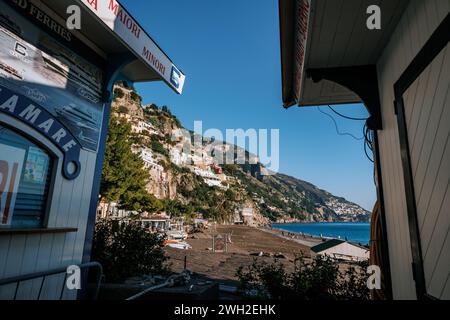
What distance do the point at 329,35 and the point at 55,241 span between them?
4379 millimetres

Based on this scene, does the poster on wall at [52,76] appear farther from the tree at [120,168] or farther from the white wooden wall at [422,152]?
the tree at [120,168]

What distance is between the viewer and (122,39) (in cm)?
369

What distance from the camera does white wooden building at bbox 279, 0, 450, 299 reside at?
200 centimetres

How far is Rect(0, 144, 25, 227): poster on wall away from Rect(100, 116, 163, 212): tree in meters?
18.5

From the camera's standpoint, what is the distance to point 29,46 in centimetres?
326

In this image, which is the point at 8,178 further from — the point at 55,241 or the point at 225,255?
the point at 225,255

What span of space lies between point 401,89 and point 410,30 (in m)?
0.56

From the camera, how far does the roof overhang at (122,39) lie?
Result: 11.1ft

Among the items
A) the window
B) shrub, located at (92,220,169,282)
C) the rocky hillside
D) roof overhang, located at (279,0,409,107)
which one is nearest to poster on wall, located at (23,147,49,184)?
the window

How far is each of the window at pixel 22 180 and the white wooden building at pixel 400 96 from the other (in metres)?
3.59

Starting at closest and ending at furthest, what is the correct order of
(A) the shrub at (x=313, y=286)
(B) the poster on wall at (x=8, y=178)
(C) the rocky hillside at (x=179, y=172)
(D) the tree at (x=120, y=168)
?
1. (B) the poster on wall at (x=8, y=178)
2. (A) the shrub at (x=313, y=286)
3. (D) the tree at (x=120, y=168)
4. (C) the rocky hillside at (x=179, y=172)

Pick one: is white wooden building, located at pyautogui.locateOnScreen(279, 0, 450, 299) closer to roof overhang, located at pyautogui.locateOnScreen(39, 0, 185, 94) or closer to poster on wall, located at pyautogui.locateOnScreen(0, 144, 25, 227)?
roof overhang, located at pyautogui.locateOnScreen(39, 0, 185, 94)

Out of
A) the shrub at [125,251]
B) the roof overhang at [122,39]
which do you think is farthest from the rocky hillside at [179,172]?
the roof overhang at [122,39]
